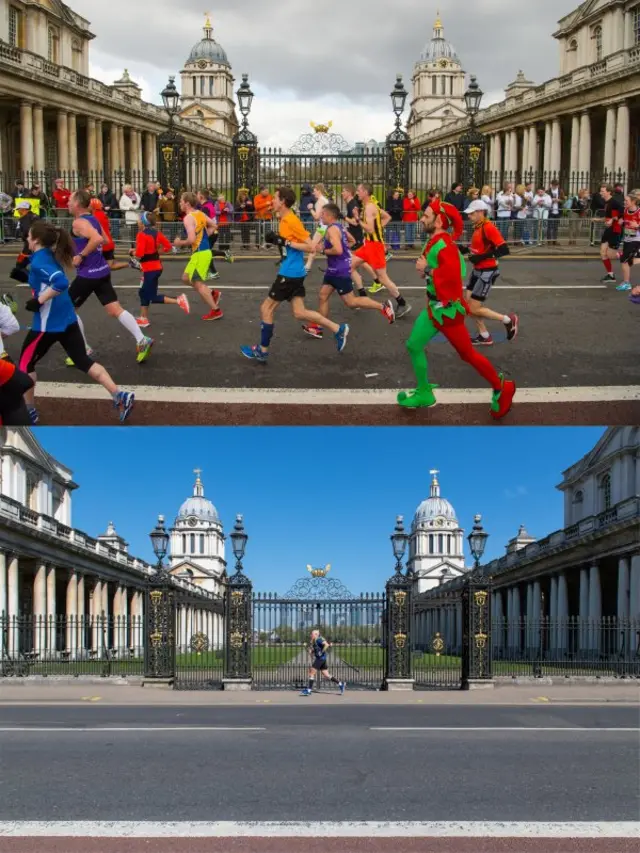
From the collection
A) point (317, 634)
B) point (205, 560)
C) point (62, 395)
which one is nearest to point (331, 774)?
point (62, 395)

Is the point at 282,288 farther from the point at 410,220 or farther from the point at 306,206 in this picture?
the point at 306,206

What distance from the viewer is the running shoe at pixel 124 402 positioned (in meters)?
8.47

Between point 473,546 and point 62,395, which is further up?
point 62,395

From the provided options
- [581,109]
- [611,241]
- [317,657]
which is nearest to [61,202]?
[317,657]

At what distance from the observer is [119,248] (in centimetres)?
2275

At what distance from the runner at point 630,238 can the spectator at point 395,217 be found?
314 inches

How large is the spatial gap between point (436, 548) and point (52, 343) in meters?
59.7

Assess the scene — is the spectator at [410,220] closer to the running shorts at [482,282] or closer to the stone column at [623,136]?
the running shorts at [482,282]

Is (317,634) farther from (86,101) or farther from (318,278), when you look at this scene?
Result: (86,101)

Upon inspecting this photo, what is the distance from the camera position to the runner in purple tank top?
10.4 metres

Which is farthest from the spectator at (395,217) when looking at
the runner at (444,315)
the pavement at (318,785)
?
the runner at (444,315)

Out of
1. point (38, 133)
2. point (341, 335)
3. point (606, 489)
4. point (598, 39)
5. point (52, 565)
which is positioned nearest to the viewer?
point (341, 335)

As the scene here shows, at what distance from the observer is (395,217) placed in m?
24.1

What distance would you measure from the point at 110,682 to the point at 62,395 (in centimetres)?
1359
